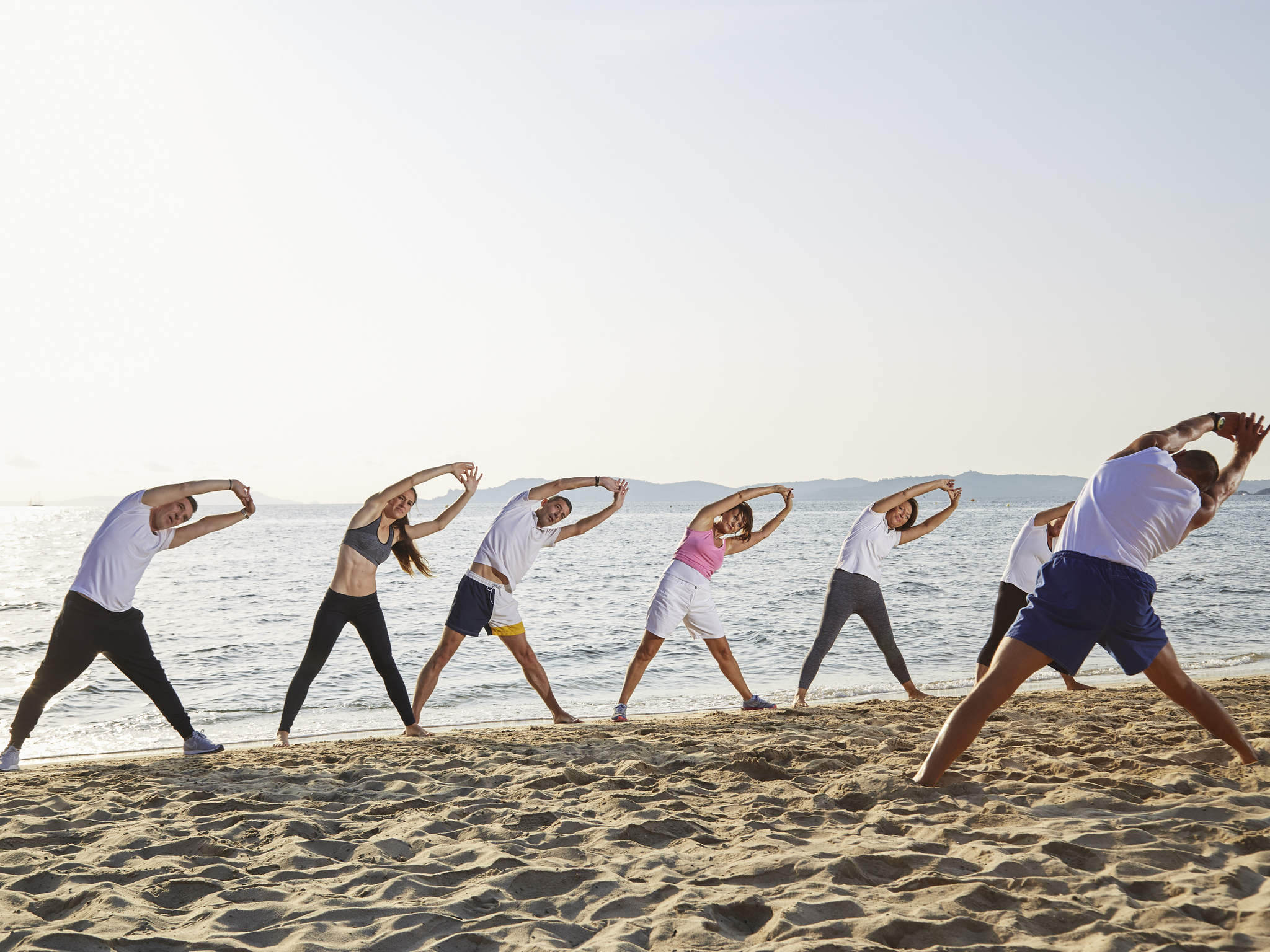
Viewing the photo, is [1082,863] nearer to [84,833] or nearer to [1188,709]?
[1188,709]

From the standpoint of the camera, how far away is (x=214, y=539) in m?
54.3

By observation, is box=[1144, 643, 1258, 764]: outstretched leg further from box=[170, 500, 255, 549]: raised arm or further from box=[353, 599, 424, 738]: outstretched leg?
box=[170, 500, 255, 549]: raised arm

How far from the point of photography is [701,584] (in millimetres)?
7242

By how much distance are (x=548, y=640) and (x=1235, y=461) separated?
1149 cm

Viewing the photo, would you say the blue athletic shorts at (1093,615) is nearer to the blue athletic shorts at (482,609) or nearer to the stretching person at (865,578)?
the stretching person at (865,578)

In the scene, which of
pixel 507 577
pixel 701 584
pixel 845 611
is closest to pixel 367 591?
pixel 507 577

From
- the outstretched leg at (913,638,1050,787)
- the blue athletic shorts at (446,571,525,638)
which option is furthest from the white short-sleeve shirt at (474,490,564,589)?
the outstretched leg at (913,638,1050,787)

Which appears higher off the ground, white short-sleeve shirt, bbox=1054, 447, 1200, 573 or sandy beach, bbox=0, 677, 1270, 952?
white short-sleeve shirt, bbox=1054, 447, 1200, 573

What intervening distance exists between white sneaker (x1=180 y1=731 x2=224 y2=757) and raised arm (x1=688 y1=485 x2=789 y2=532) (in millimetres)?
3842

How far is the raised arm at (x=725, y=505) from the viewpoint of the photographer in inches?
278

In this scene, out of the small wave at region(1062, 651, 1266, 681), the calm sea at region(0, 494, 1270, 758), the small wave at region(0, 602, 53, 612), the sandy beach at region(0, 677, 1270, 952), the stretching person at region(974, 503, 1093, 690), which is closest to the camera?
the sandy beach at region(0, 677, 1270, 952)

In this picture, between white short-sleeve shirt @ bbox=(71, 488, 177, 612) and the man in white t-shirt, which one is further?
the man in white t-shirt

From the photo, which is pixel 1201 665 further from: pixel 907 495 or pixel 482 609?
pixel 482 609

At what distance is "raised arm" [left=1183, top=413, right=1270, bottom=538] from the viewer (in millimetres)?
3928
